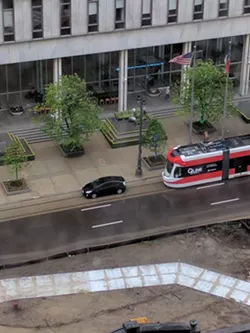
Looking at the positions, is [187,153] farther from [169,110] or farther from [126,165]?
[169,110]

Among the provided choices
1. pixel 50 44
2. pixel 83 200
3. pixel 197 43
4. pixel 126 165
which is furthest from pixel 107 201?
pixel 197 43

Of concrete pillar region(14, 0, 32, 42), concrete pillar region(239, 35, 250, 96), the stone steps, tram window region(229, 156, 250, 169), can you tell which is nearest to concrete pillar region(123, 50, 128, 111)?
the stone steps

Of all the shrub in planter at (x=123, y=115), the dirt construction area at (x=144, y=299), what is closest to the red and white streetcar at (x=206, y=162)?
the dirt construction area at (x=144, y=299)

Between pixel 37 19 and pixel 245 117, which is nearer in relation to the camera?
pixel 37 19

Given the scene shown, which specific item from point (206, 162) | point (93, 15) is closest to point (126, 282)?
point (206, 162)

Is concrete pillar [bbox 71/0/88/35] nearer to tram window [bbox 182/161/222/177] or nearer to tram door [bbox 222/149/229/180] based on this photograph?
tram window [bbox 182/161/222/177]

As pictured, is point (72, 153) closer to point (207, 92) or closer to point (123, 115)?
point (123, 115)
